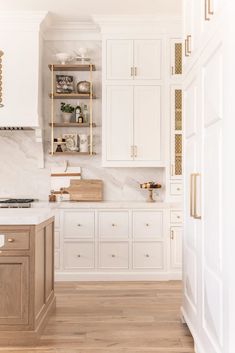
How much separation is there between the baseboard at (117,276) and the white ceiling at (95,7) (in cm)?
291

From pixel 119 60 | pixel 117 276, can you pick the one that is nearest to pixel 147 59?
pixel 119 60

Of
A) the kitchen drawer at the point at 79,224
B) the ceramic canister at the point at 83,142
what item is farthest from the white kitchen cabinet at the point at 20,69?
the kitchen drawer at the point at 79,224

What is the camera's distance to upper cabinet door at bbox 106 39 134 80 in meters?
5.07

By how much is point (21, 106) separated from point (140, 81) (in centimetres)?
139

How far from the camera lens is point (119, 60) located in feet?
16.7

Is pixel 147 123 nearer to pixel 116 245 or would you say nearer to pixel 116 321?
pixel 116 245

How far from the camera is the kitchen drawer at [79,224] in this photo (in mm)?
4883

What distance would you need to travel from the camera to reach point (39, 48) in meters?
5.04

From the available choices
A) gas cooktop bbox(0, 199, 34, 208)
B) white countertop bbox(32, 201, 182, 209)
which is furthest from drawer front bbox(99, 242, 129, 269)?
gas cooktop bbox(0, 199, 34, 208)

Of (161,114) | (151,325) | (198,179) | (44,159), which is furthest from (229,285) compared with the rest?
(44,159)

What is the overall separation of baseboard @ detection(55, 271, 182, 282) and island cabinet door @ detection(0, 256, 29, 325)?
6.31ft

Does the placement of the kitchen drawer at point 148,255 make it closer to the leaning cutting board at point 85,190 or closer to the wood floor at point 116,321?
the wood floor at point 116,321

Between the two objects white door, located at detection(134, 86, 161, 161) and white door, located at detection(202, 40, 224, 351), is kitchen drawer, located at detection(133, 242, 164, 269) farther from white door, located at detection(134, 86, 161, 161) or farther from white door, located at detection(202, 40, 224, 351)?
white door, located at detection(202, 40, 224, 351)

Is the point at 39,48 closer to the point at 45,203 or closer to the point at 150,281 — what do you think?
the point at 45,203
